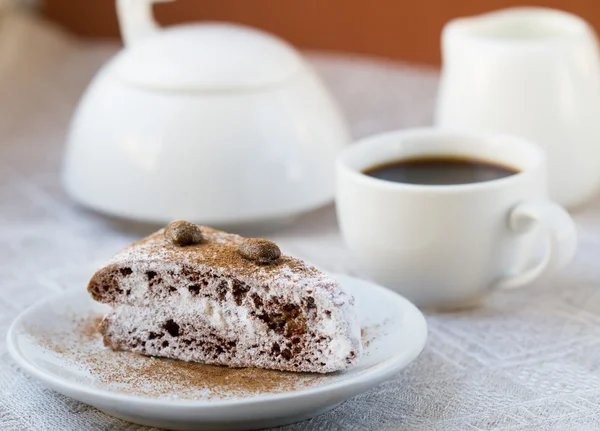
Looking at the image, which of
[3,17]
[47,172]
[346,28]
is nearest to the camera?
[47,172]

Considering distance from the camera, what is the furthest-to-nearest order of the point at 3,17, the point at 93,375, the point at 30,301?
the point at 3,17
the point at 30,301
the point at 93,375

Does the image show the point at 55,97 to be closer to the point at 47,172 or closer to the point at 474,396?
the point at 47,172

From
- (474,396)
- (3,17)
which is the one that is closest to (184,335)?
(474,396)

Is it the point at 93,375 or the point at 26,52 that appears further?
the point at 26,52

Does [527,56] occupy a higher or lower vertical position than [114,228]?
higher

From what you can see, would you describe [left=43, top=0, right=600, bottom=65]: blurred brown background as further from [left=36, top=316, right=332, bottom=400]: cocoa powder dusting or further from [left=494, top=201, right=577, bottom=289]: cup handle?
[left=36, top=316, right=332, bottom=400]: cocoa powder dusting

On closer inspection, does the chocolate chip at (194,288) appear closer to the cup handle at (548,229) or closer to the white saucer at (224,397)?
the white saucer at (224,397)
